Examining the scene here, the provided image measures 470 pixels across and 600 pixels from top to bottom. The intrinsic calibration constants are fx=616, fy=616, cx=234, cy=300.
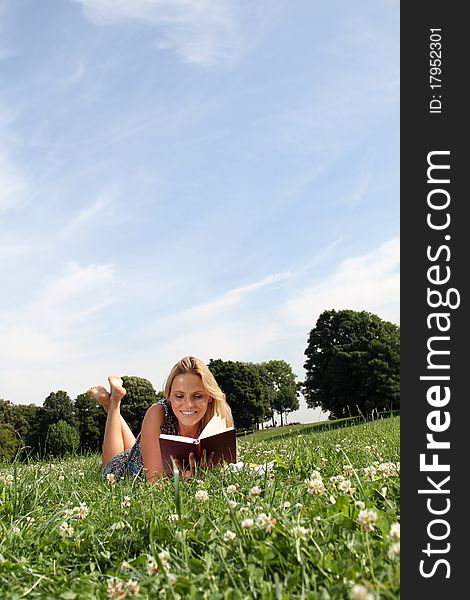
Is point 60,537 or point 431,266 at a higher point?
point 431,266

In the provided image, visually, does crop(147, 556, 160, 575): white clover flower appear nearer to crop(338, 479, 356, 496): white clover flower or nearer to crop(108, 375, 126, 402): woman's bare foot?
crop(338, 479, 356, 496): white clover flower

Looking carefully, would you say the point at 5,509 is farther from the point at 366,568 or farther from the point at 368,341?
the point at 368,341

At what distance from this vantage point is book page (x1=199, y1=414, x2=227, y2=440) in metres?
5.65

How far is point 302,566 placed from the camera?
245 cm

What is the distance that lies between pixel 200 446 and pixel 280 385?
57823 millimetres

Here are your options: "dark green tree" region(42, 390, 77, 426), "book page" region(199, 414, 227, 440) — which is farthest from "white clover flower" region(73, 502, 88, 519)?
"dark green tree" region(42, 390, 77, 426)

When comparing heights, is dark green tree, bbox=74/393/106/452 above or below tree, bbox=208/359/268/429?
below

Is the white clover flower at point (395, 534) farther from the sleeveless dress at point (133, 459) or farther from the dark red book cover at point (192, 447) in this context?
the sleeveless dress at point (133, 459)

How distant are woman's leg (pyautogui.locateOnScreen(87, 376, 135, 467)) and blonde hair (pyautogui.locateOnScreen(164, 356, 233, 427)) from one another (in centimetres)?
114

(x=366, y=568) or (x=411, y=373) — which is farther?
(x=411, y=373)

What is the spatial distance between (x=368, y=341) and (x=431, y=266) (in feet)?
139

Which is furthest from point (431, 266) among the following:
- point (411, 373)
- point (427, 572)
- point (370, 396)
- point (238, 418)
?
point (238, 418)

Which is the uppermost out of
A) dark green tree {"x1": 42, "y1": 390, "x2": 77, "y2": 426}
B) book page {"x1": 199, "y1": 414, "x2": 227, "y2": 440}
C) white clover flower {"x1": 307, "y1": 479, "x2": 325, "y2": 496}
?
dark green tree {"x1": 42, "y1": 390, "x2": 77, "y2": 426}

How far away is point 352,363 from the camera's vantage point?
42.0 metres
